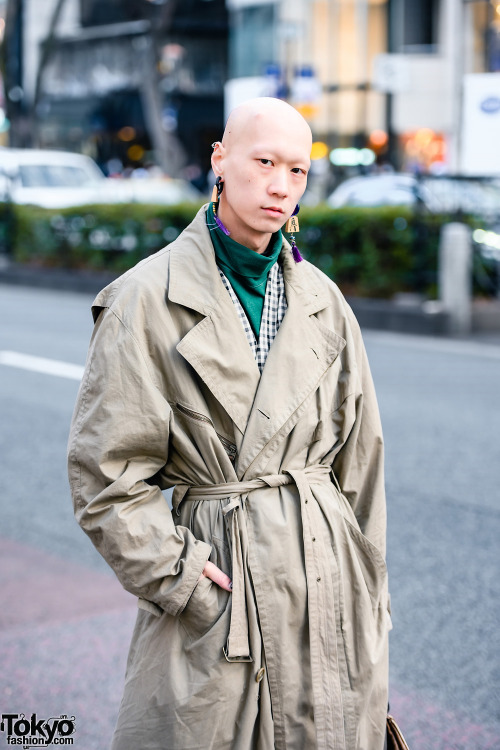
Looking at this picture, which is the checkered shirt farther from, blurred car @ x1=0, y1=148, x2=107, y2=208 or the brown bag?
blurred car @ x1=0, y1=148, x2=107, y2=208

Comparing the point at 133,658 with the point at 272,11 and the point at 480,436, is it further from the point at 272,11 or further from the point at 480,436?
the point at 272,11

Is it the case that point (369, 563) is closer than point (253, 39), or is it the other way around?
point (369, 563)

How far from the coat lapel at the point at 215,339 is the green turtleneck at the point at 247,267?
5 cm

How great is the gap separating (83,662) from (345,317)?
7.38ft

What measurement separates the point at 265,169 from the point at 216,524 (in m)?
0.74

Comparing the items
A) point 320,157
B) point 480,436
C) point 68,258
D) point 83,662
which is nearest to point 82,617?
point 83,662

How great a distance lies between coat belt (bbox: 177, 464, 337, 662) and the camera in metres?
2.23

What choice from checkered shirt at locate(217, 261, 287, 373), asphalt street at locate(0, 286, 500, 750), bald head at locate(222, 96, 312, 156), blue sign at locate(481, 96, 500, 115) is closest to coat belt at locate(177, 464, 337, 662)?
checkered shirt at locate(217, 261, 287, 373)

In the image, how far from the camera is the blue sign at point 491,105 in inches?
546

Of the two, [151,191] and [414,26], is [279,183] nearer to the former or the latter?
[151,191]

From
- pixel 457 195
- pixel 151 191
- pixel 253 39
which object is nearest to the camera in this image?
pixel 457 195

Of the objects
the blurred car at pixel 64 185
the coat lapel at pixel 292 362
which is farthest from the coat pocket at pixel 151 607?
the blurred car at pixel 64 185

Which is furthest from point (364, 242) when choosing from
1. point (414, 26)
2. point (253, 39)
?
point (253, 39)

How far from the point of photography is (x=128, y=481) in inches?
88.1
